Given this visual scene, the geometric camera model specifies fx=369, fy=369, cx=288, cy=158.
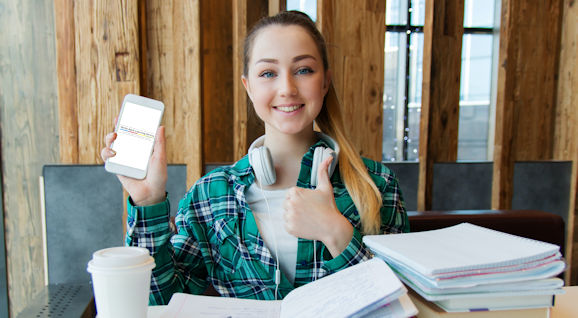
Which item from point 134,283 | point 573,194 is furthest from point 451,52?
point 134,283

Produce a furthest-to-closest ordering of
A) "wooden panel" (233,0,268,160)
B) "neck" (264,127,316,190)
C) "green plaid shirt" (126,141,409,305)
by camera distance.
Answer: "wooden panel" (233,0,268,160)
"neck" (264,127,316,190)
"green plaid shirt" (126,141,409,305)

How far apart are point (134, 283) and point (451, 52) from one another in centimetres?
320

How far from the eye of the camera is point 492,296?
534 mm

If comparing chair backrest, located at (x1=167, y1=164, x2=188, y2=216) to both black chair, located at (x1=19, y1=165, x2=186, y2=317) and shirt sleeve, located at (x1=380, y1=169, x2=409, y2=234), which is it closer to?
black chair, located at (x1=19, y1=165, x2=186, y2=317)

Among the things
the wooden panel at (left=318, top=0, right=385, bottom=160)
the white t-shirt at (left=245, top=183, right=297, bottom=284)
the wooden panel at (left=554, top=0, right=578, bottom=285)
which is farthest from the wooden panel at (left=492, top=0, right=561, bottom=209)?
the white t-shirt at (left=245, top=183, right=297, bottom=284)

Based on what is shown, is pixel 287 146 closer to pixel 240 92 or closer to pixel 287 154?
pixel 287 154

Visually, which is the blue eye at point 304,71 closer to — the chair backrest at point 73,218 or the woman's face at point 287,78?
the woman's face at point 287,78

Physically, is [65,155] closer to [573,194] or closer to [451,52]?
[451,52]

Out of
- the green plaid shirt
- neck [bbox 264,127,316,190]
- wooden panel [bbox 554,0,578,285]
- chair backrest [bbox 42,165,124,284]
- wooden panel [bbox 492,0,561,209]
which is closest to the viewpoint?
the green plaid shirt

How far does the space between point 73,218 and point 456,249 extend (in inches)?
75.0

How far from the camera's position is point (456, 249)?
1.95 feet

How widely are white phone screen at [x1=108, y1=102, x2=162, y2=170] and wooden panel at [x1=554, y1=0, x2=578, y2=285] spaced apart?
127 inches

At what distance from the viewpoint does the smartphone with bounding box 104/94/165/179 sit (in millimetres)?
869

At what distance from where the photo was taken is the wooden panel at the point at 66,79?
1.96 m
